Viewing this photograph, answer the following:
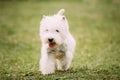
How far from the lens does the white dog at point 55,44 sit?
378 inches

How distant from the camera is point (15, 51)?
16.2 metres

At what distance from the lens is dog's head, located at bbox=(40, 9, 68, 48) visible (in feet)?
31.1

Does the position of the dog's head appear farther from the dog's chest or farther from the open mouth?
the dog's chest

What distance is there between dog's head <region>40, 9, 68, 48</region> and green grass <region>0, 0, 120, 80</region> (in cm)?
89

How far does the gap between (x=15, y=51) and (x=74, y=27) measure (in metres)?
8.08

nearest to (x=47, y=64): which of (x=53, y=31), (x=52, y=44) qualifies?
(x=52, y=44)

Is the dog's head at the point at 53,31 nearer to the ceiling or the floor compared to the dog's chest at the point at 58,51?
nearer to the ceiling

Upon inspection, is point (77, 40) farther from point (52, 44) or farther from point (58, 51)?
point (52, 44)

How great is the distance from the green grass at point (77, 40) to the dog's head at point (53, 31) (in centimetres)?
89

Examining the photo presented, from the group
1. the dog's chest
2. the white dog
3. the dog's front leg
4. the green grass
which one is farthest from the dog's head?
the green grass

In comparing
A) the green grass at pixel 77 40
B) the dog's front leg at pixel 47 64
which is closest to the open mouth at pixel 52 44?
the dog's front leg at pixel 47 64

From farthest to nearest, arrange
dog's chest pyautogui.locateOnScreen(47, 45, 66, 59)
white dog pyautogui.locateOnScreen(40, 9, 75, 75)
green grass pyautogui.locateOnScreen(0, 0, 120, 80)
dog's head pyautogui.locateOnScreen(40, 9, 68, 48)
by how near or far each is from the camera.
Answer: green grass pyautogui.locateOnScreen(0, 0, 120, 80) → dog's chest pyautogui.locateOnScreen(47, 45, 66, 59) → white dog pyautogui.locateOnScreen(40, 9, 75, 75) → dog's head pyautogui.locateOnScreen(40, 9, 68, 48)

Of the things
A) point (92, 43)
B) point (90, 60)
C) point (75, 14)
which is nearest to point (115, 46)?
point (92, 43)

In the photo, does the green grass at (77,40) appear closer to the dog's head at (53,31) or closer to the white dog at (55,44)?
the white dog at (55,44)
